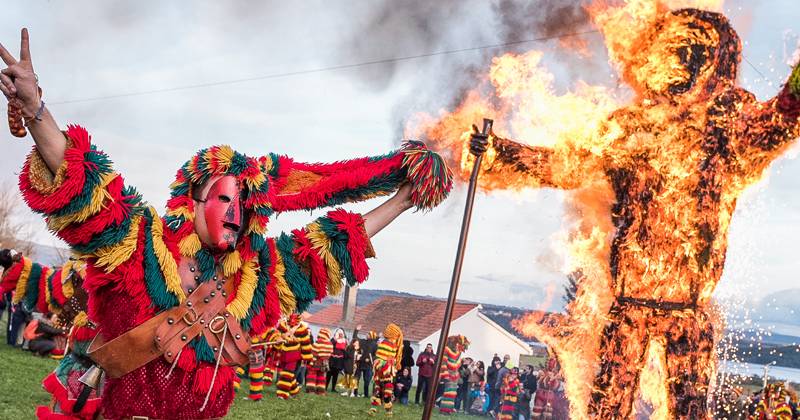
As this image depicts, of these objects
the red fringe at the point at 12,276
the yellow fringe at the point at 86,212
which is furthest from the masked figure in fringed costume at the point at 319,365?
the yellow fringe at the point at 86,212

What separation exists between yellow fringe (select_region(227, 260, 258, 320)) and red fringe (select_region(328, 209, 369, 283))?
1.51 ft

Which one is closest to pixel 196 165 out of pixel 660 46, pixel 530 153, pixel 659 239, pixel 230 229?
pixel 230 229

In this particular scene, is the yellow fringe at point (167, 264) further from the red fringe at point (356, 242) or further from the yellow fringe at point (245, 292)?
the red fringe at point (356, 242)

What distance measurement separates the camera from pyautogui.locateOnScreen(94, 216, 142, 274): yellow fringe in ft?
11.6

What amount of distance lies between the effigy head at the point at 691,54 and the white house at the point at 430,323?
23358 mm

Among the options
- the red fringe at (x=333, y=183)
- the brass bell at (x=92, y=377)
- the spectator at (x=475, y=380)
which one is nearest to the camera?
the red fringe at (x=333, y=183)

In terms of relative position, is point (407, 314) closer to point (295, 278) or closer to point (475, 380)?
point (475, 380)

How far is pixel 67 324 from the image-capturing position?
28.6 ft

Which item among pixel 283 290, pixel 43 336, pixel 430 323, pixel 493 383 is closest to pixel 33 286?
pixel 283 290

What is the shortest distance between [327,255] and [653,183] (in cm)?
582

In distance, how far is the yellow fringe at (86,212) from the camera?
3.37m

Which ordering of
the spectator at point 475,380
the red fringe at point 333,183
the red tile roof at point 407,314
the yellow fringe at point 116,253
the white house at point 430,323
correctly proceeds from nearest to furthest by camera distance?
the yellow fringe at point 116,253 → the red fringe at point 333,183 → the spectator at point 475,380 → the red tile roof at point 407,314 → the white house at point 430,323

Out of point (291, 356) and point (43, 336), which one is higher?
point (291, 356)

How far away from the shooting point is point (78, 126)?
3.43m
